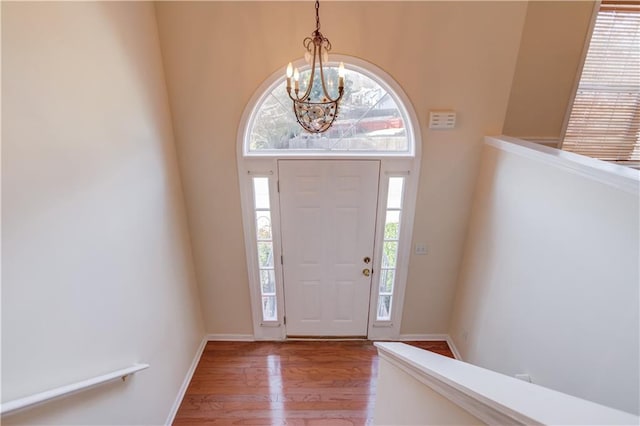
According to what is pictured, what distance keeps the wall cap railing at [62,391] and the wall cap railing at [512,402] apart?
1.53m

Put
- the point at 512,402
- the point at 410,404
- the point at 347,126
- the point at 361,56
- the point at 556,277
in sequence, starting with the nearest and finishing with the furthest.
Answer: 1. the point at 512,402
2. the point at 410,404
3. the point at 556,277
4. the point at 361,56
5. the point at 347,126

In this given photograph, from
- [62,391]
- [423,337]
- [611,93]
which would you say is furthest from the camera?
[423,337]

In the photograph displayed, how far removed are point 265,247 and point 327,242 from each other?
0.65 m

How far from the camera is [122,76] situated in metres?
1.95

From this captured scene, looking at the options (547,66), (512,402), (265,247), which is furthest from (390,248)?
(512,402)

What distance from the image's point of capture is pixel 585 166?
5.24ft

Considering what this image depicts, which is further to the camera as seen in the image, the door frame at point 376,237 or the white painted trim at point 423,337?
the white painted trim at point 423,337

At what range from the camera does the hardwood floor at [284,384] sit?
2646 mm

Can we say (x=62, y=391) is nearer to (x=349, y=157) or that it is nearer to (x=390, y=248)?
(x=349, y=157)

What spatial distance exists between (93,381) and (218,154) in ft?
6.08

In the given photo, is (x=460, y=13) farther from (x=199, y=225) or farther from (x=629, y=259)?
(x=199, y=225)

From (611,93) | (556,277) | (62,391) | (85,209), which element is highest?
(611,93)

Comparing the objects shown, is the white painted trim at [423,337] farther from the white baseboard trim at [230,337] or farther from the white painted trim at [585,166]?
the white painted trim at [585,166]

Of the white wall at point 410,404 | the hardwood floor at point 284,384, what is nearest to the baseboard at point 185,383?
the hardwood floor at point 284,384
